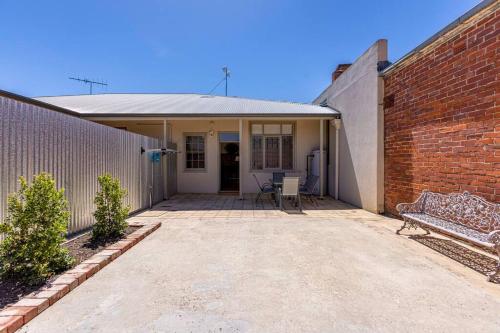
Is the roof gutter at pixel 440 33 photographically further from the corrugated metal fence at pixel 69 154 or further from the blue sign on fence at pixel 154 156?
the corrugated metal fence at pixel 69 154

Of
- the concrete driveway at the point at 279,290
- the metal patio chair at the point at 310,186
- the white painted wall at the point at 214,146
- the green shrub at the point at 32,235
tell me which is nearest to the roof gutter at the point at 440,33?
the metal patio chair at the point at 310,186

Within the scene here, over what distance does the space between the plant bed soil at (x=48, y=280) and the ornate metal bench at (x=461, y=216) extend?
4.84m

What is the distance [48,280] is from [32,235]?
20.0 inches

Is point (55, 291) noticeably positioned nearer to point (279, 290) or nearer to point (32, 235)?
point (32, 235)

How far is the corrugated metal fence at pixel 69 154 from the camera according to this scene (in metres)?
3.05

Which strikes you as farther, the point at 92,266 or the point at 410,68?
the point at 410,68

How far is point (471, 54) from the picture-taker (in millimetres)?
3756

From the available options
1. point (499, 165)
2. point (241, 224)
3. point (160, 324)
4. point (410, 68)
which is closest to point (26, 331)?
point (160, 324)

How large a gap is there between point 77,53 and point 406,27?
12031 mm

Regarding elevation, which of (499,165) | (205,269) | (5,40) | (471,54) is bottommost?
(205,269)

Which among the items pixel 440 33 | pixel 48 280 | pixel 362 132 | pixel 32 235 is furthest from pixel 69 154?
pixel 362 132

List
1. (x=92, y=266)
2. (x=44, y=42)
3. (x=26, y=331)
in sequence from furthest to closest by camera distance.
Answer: (x=44, y=42), (x=92, y=266), (x=26, y=331)

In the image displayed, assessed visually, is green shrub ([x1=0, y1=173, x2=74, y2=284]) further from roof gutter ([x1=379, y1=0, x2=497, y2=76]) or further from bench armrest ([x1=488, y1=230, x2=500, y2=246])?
roof gutter ([x1=379, y1=0, x2=497, y2=76])

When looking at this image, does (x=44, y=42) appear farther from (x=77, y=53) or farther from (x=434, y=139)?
(x=434, y=139)
